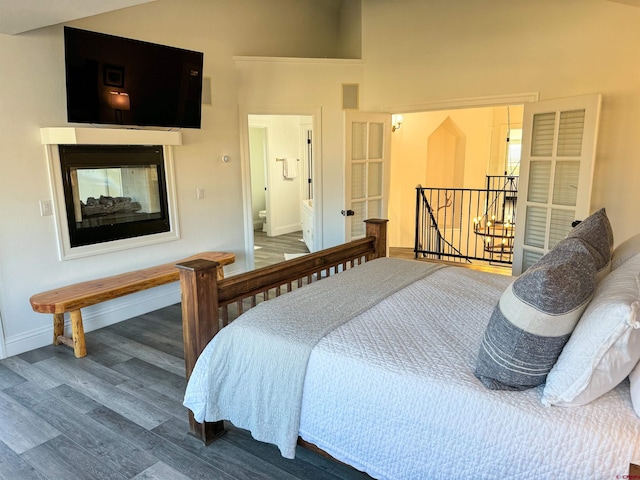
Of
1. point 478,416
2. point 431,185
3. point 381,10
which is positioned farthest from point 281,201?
point 478,416

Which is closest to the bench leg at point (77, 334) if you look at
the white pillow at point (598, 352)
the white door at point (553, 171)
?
the white pillow at point (598, 352)

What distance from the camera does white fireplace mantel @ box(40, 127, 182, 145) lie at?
3320 millimetres

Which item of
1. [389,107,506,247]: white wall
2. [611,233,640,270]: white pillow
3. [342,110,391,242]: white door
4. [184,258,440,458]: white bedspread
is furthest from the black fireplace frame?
[389,107,506,247]: white wall

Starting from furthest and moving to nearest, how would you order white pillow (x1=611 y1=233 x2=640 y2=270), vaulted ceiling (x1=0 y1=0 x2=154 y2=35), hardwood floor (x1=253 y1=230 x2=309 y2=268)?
hardwood floor (x1=253 y1=230 x2=309 y2=268)
vaulted ceiling (x1=0 y1=0 x2=154 y2=35)
white pillow (x1=611 y1=233 x2=640 y2=270)

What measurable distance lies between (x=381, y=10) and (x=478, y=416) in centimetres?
473

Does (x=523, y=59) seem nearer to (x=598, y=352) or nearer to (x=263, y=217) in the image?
(x=598, y=352)

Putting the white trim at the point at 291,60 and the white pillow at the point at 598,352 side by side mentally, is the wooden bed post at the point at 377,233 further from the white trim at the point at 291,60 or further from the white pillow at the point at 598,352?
the white trim at the point at 291,60

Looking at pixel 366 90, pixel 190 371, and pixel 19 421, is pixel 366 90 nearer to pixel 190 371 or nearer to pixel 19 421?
pixel 190 371

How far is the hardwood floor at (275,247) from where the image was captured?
A: 6.45 meters

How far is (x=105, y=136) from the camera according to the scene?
11.6ft

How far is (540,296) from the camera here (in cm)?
134

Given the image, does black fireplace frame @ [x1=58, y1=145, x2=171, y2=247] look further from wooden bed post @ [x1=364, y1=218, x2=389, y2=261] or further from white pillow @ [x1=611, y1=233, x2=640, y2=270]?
white pillow @ [x1=611, y1=233, x2=640, y2=270]

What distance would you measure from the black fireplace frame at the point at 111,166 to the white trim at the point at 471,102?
8.80 ft

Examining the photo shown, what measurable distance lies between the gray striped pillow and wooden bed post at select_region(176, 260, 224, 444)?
4.23 feet
